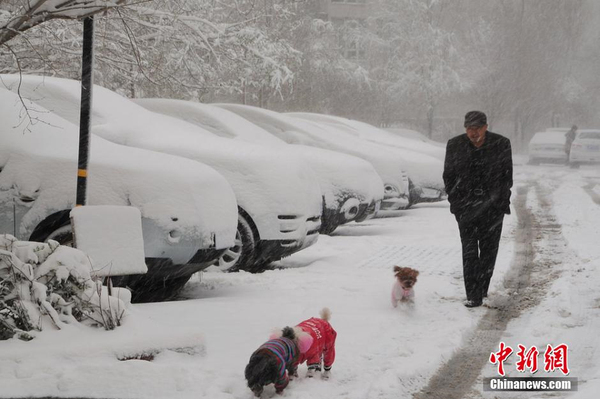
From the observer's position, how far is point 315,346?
458cm

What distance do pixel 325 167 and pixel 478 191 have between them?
12.6ft

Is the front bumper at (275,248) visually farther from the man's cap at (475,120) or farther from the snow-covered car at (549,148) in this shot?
the snow-covered car at (549,148)

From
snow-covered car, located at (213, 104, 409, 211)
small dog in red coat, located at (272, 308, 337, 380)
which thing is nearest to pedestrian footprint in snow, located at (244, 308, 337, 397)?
small dog in red coat, located at (272, 308, 337, 380)

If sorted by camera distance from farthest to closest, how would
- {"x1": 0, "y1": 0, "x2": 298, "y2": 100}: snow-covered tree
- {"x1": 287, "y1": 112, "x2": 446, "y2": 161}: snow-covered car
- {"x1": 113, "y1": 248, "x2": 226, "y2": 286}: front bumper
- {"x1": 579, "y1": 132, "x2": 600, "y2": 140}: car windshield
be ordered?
{"x1": 579, "y1": 132, "x2": 600, "y2": 140}: car windshield → {"x1": 287, "y1": 112, "x2": 446, "y2": 161}: snow-covered car → {"x1": 0, "y1": 0, "x2": 298, "y2": 100}: snow-covered tree → {"x1": 113, "y1": 248, "x2": 226, "y2": 286}: front bumper

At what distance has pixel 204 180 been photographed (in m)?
6.83

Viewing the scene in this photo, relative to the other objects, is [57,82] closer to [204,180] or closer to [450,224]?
[204,180]

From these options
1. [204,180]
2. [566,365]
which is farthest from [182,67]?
[566,365]

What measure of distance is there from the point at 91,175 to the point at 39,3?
1.77m

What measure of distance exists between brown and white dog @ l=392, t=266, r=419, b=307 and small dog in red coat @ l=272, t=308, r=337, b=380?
1.75 meters

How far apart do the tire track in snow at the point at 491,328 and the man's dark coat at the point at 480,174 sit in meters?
0.86

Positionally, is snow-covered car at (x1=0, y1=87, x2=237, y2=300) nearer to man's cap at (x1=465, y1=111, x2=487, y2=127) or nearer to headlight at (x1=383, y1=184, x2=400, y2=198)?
man's cap at (x1=465, y1=111, x2=487, y2=127)

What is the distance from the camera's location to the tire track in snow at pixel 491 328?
4.73m

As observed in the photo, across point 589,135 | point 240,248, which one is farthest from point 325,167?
point 589,135

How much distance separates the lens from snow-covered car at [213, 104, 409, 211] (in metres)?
12.4
